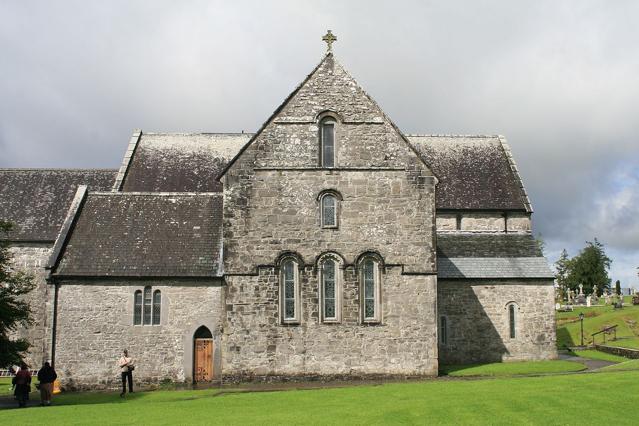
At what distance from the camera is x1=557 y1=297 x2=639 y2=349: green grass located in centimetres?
4769

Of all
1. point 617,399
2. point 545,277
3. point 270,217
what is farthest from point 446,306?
point 617,399

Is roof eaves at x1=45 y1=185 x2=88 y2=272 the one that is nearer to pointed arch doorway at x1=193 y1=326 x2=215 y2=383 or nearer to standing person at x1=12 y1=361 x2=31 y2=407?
standing person at x1=12 y1=361 x2=31 y2=407

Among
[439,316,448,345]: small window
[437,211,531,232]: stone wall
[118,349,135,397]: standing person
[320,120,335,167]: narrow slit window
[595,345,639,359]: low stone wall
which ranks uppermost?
[320,120,335,167]: narrow slit window

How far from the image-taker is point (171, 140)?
153 ft

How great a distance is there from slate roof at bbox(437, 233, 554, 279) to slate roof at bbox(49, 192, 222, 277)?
13.3m

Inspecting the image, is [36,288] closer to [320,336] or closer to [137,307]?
[137,307]

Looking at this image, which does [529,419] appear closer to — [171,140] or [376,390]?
[376,390]

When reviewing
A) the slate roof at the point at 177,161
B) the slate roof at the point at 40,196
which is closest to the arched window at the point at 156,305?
the slate roof at the point at 177,161

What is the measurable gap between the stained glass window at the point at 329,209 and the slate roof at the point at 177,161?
40.3 ft

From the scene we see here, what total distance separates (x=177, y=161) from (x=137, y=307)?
15.7 metres

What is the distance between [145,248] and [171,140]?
15.7 m

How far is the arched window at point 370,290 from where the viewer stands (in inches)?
1232

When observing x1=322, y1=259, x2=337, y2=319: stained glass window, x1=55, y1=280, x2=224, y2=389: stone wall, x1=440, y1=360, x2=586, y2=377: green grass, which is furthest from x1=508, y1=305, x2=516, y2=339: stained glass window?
x1=55, y1=280, x2=224, y2=389: stone wall

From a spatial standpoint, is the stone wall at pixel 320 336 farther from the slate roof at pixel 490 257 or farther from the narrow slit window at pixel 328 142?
the slate roof at pixel 490 257
